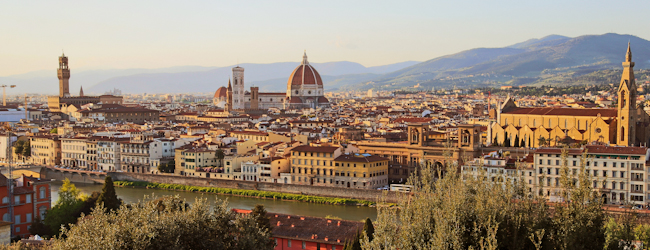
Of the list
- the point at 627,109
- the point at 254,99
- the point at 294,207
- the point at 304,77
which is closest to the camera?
the point at 294,207

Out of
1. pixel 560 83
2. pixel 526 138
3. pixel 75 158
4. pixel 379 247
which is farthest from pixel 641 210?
pixel 560 83

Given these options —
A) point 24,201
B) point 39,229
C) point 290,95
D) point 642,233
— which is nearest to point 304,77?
point 290,95

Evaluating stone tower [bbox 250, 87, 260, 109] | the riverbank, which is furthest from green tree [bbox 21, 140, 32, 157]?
stone tower [bbox 250, 87, 260, 109]

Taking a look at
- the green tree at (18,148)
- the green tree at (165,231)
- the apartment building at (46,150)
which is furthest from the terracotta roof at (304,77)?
the green tree at (165,231)

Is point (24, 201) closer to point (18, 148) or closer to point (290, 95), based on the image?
point (18, 148)

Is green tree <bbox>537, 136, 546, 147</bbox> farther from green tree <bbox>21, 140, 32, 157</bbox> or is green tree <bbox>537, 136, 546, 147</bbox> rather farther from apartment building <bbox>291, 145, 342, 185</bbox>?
green tree <bbox>21, 140, 32, 157</bbox>

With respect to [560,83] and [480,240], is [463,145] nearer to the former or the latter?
[480,240]
